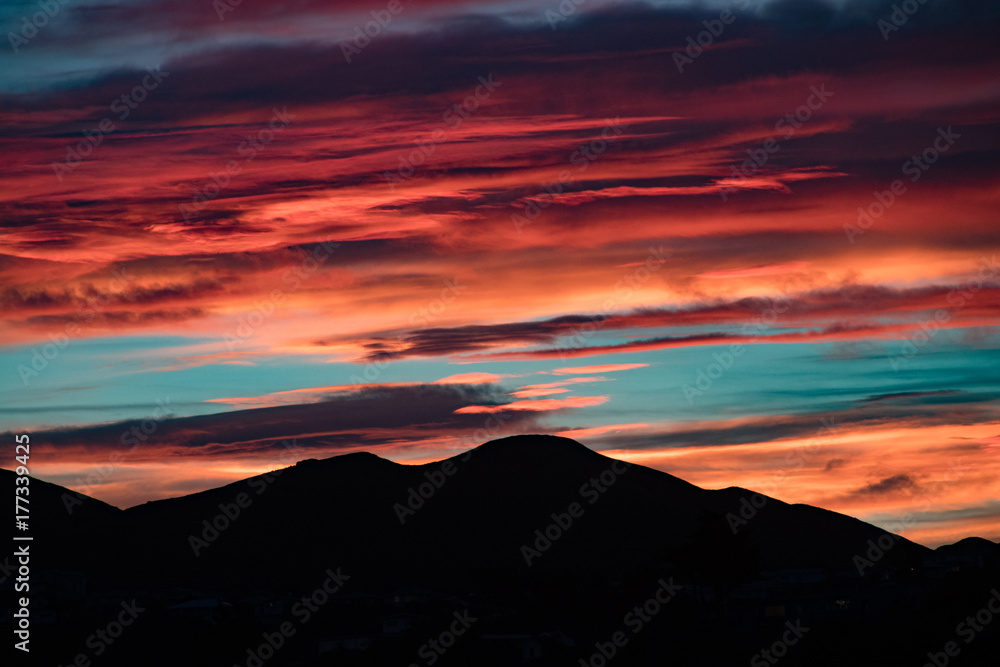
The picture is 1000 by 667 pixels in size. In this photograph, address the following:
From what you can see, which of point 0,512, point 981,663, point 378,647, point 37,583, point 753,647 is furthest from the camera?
point 0,512

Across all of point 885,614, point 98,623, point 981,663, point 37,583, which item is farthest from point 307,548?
point 981,663

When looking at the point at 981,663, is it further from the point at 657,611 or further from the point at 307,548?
the point at 307,548

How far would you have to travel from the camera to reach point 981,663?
7044 centimetres

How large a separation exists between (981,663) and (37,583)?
101m
